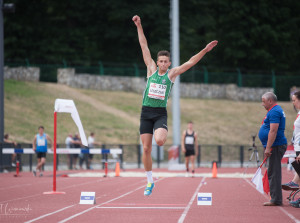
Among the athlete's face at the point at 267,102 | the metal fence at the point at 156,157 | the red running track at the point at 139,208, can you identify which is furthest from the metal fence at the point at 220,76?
the athlete's face at the point at 267,102

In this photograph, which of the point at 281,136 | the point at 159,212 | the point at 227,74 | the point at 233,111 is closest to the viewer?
the point at 159,212

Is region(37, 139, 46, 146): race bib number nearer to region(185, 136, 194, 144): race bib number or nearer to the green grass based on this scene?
region(185, 136, 194, 144): race bib number

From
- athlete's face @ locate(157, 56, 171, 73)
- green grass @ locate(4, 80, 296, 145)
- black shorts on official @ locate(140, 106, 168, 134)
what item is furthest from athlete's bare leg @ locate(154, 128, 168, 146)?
green grass @ locate(4, 80, 296, 145)

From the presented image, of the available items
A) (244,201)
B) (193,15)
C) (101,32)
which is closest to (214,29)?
(193,15)

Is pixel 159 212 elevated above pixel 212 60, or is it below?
below

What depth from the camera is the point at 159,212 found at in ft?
32.7

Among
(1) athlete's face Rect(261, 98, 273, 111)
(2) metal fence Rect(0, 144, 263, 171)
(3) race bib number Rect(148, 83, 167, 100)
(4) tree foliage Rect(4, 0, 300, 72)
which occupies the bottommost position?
(2) metal fence Rect(0, 144, 263, 171)

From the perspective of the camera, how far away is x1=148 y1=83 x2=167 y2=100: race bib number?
408 inches

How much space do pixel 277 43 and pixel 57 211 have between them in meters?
55.1

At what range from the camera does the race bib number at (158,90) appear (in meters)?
10.4

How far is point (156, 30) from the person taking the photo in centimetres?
5922

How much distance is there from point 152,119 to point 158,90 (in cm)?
54

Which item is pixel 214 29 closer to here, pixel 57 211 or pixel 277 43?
pixel 277 43

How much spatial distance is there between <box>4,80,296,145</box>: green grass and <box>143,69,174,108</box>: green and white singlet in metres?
27.5
